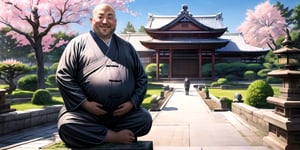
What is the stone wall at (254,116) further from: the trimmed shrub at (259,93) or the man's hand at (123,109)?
the man's hand at (123,109)

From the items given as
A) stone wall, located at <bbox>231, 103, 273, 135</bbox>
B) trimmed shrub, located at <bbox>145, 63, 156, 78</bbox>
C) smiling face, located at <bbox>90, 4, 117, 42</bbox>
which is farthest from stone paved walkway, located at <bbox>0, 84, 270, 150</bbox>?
trimmed shrub, located at <bbox>145, 63, 156, 78</bbox>

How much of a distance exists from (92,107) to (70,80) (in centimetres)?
42

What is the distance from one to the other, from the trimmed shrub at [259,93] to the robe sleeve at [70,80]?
743 centimetres

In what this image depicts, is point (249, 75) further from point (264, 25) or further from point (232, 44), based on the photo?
point (264, 25)

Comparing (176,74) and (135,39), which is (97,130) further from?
(135,39)

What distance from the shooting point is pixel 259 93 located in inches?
371

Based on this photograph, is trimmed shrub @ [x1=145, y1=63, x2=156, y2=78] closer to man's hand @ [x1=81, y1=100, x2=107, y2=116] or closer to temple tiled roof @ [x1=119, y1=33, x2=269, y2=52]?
temple tiled roof @ [x1=119, y1=33, x2=269, y2=52]

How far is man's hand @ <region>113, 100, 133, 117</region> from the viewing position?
3373 millimetres

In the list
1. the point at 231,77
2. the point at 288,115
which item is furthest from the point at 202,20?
the point at 288,115

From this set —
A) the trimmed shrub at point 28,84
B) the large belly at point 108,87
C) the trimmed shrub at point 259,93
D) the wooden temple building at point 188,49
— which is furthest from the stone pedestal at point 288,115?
the wooden temple building at point 188,49

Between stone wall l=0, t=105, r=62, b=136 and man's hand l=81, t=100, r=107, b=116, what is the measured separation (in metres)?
4.79

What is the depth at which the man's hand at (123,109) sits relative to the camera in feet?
11.1

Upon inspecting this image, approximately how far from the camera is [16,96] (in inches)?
Answer: 614

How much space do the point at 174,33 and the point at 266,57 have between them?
12.0m
